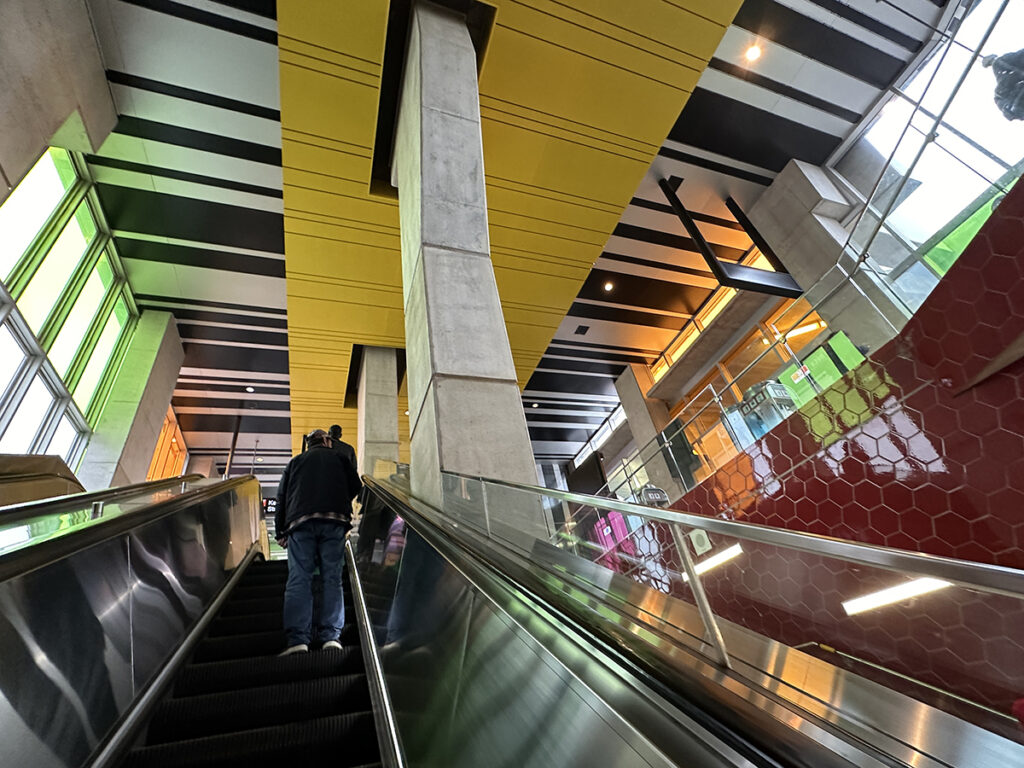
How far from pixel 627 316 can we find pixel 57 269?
37.9 feet

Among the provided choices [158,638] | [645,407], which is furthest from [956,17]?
[158,638]

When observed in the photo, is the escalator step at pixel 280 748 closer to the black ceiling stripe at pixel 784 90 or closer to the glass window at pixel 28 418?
the glass window at pixel 28 418

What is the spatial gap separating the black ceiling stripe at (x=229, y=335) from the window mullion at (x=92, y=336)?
5.77 feet

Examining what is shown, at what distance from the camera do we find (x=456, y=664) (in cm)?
165

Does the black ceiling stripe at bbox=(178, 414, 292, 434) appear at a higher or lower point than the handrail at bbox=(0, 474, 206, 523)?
higher

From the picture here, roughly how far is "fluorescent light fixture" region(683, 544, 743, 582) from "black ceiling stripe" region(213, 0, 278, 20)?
7.30 m

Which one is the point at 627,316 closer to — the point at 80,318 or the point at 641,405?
the point at 641,405

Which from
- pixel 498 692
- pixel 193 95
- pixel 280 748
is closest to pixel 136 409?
pixel 193 95

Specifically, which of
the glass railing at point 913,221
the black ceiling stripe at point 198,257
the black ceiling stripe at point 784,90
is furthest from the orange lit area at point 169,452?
the black ceiling stripe at point 784,90

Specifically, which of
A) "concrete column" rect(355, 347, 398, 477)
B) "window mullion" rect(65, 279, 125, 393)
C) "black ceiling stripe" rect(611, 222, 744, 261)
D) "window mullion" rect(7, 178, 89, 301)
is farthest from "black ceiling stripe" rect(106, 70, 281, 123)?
"black ceiling stripe" rect(611, 222, 744, 261)

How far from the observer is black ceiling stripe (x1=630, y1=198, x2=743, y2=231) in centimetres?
945

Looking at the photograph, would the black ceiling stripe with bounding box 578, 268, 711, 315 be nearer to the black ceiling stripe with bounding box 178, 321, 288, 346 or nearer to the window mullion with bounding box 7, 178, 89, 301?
the black ceiling stripe with bounding box 178, 321, 288, 346

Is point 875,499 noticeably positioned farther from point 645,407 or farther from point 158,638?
point 645,407

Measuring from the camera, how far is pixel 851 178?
338 inches
